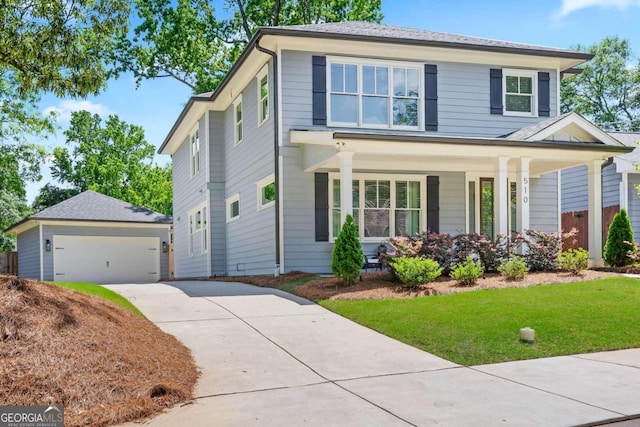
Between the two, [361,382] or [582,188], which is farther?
[582,188]

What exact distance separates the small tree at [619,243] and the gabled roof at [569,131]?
1849 mm

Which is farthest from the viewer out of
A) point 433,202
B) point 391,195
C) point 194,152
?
point 194,152

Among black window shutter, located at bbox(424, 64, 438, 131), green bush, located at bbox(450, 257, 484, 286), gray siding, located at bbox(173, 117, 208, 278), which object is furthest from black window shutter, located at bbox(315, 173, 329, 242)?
gray siding, located at bbox(173, 117, 208, 278)

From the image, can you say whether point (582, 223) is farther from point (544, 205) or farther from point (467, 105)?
point (467, 105)

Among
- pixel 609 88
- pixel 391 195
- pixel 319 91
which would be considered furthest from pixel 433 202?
pixel 609 88

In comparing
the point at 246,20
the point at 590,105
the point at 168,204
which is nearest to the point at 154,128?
the point at 168,204

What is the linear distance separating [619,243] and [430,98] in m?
5.58

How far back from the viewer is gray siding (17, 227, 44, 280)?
25812 mm

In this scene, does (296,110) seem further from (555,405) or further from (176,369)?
(555,405)

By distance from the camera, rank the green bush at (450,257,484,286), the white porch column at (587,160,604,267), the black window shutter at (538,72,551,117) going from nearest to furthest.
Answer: the green bush at (450,257,484,286) → the white porch column at (587,160,604,267) → the black window shutter at (538,72,551,117)

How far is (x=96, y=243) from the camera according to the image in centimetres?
2589

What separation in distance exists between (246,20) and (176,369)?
24.8 m

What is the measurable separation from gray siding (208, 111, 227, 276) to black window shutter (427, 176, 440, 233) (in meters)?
7.05

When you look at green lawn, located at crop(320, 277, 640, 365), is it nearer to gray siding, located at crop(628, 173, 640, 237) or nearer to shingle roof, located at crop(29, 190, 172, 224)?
gray siding, located at crop(628, 173, 640, 237)
